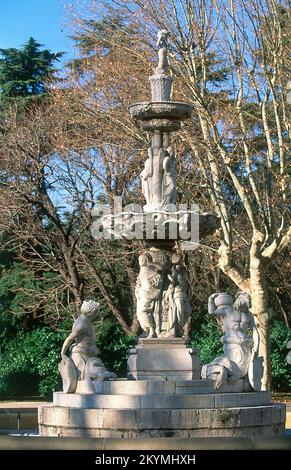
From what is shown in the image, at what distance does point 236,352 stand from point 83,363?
2.45 meters

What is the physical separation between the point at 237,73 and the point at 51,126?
327 inches

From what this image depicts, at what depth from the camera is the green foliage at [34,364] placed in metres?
27.9

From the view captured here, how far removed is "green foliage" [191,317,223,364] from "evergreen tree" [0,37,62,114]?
459 inches

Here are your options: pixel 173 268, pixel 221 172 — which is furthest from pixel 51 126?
pixel 173 268

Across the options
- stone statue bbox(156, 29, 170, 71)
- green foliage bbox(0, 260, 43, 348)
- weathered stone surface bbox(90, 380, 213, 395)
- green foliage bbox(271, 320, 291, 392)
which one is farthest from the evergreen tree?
weathered stone surface bbox(90, 380, 213, 395)

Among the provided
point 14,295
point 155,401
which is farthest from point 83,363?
point 14,295

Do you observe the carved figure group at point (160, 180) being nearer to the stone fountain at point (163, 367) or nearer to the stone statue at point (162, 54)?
the stone fountain at point (163, 367)

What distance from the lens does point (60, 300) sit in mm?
28812

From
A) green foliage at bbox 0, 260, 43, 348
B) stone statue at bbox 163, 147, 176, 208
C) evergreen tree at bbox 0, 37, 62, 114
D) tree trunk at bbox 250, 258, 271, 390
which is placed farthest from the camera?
evergreen tree at bbox 0, 37, 62, 114

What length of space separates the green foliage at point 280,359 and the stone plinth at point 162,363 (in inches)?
593

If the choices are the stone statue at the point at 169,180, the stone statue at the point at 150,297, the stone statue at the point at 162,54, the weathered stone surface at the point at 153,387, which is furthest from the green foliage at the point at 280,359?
the weathered stone surface at the point at 153,387

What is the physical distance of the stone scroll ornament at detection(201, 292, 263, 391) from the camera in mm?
14367

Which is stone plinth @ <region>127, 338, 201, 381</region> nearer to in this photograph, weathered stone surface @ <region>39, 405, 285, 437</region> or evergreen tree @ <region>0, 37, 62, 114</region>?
weathered stone surface @ <region>39, 405, 285, 437</region>

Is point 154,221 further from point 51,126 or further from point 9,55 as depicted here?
point 9,55
